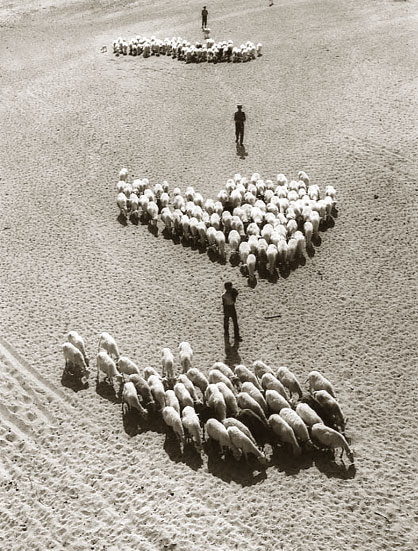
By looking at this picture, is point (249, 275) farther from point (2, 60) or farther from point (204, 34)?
point (2, 60)

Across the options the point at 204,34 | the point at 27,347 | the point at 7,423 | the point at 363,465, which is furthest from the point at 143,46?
the point at 363,465

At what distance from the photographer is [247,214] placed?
18125mm

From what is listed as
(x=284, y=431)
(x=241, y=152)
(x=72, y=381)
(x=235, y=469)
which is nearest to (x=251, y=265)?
(x=72, y=381)

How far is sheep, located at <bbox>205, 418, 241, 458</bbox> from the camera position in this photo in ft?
34.7

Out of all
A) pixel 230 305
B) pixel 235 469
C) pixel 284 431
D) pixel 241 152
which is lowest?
pixel 235 469

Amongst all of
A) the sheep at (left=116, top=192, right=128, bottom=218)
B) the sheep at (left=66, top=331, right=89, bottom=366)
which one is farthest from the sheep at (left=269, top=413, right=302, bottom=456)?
the sheep at (left=116, top=192, right=128, bottom=218)

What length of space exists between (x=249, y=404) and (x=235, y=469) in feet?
4.22

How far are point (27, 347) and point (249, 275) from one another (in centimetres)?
596

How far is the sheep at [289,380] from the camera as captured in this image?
38.9ft

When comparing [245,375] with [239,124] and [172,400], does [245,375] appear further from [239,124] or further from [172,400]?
[239,124]

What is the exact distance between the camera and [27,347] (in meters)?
13.9

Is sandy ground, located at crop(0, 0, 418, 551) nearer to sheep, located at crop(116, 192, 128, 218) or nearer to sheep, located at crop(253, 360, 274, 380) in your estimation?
sheep, located at crop(116, 192, 128, 218)

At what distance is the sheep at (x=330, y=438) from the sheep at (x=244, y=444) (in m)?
1.05

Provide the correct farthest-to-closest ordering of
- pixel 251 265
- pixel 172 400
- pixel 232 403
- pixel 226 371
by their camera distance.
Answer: pixel 251 265, pixel 226 371, pixel 172 400, pixel 232 403
